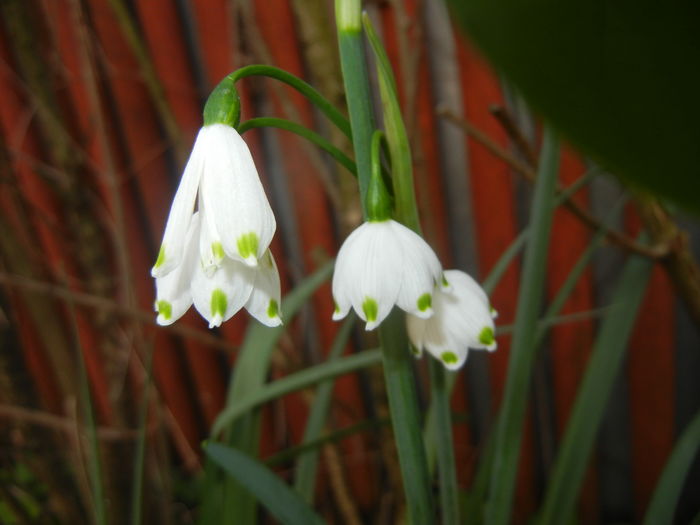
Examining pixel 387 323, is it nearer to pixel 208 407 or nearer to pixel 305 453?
pixel 305 453

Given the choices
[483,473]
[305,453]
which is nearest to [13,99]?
[305,453]

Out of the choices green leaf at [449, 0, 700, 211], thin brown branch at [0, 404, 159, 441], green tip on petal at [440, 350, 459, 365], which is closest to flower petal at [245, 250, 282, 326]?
green tip on petal at [440, 350, 459, 365]

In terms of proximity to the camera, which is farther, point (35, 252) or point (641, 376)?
point (641, 376)

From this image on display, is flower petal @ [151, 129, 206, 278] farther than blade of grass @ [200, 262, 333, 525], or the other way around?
blade of grass @ [200, 262, 333, 525]

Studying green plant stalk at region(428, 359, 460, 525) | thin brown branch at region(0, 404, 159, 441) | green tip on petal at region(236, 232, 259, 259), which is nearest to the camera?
green tip on petal at region(236, 232, 259, 259)

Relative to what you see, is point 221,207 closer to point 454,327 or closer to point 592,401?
point 454,327

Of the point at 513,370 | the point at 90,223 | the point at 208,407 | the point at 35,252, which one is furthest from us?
the point at 208,407

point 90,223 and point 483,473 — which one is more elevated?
point 90,223

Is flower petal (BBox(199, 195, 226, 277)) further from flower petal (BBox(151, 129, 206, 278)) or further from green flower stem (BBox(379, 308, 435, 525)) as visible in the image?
green flower stem (BBox(379, 308, 435, 525))
